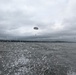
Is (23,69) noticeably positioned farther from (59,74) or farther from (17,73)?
(59,74)

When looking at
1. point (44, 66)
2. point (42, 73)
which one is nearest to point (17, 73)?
point (42, 73)

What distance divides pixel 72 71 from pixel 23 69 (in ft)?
26.8

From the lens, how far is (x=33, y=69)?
24.2 meters

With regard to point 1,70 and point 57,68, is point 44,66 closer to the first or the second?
point 57,68

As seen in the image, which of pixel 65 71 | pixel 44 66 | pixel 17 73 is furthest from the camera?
pixel 44 66

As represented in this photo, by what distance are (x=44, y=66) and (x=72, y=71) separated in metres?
5.14

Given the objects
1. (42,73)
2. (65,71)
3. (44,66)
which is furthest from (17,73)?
(65,71)

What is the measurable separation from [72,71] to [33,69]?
21.3 ft

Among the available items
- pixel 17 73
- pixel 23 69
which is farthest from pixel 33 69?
pixel 17 73

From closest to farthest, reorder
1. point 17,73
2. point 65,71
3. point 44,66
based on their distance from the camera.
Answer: point 17,73 < point 65,71 < point 44,66

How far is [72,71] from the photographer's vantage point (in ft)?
77.4

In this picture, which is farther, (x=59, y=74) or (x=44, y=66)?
(x=44, y=66)

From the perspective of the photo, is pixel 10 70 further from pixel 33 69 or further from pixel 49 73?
pixel 49 73

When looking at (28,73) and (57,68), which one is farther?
(57,68)
